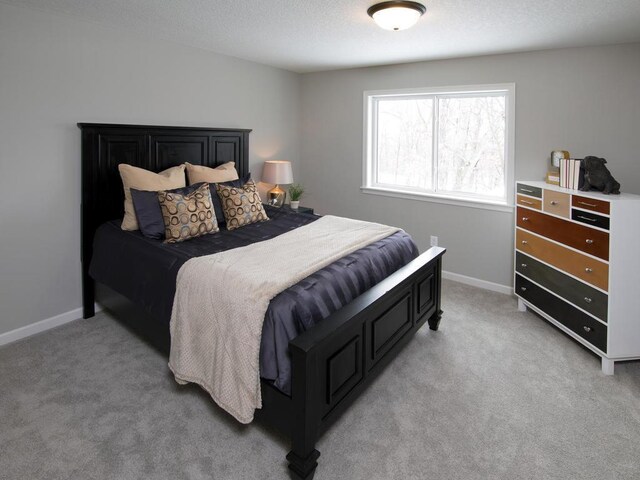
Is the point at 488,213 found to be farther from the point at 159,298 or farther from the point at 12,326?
the point at 12,326

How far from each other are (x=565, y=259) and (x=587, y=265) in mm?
210

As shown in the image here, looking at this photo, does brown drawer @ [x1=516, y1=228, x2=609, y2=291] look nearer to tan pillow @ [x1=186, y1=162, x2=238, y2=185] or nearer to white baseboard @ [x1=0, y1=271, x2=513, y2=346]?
white baseboard @ [x1=0, y1=271, x2=513, y2=346]

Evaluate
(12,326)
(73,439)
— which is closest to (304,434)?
(73,439)

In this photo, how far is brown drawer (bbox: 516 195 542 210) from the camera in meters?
3.26

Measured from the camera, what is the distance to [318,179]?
5.28 metres

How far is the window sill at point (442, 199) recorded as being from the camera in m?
3.98

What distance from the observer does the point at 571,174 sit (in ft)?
10.1

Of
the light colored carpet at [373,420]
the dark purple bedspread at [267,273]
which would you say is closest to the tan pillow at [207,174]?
the dark purple bedspread at [267,273]

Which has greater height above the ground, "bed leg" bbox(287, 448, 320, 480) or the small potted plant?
the small potted plant

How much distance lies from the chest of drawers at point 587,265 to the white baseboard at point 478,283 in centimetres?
61

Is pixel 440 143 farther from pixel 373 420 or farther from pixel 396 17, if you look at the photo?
pixel 373 420

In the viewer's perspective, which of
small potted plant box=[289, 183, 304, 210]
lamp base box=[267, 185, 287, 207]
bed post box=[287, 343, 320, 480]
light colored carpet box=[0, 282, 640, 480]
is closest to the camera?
bed post box=[287, 343, 320, 480]

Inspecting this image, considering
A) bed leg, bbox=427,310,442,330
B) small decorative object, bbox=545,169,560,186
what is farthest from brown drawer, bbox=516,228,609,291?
bed leg, bbox=427,310,442,330

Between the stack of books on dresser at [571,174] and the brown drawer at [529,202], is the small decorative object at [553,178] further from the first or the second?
the brown drawer at [529,202]
